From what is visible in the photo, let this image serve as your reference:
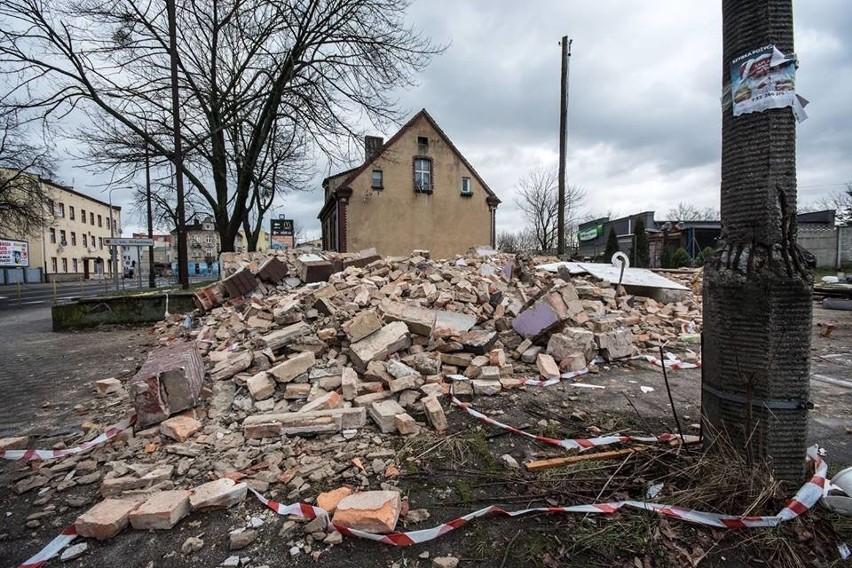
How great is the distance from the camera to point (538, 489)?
256 centimetres

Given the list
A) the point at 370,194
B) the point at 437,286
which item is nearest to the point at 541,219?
the point at 370,194

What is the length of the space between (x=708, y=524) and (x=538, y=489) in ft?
2.92

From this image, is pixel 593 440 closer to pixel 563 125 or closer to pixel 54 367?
pixel 54 367

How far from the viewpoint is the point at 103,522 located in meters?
2.27

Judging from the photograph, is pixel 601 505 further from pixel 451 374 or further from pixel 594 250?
pixel 594 250

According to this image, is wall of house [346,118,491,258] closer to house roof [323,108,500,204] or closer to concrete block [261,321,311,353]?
house roof [323,108,500,204]

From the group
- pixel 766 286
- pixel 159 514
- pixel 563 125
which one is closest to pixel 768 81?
pixel 766 286

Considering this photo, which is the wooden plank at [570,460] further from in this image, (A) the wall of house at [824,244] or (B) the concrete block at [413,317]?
(A) the wall of house at [824,244]

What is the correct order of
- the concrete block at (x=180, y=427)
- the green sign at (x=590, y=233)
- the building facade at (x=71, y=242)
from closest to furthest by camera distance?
the concrete block at (x=180, y=427)
the green sign at (x=590, y=233)
the building facade at (x=71, y=242)

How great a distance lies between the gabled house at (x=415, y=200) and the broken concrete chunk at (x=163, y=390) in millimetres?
18167

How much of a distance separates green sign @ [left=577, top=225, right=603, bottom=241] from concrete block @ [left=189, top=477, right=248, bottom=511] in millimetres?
41208

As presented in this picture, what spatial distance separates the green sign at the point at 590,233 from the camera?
3943 centimetres

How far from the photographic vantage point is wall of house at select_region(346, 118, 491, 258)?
22.0 meters

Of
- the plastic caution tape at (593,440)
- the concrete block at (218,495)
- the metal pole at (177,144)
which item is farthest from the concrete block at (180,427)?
the metal pole at (177,144)
